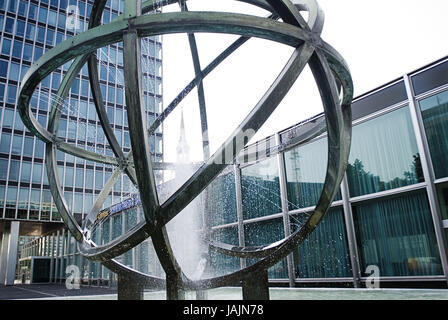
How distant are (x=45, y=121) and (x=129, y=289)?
3107 centimetres

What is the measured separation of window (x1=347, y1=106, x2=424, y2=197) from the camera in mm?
12195

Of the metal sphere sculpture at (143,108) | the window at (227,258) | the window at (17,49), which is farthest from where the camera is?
the window at (17,49)

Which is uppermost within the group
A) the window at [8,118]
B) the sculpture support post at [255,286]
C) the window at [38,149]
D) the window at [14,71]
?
the window at [14,71]

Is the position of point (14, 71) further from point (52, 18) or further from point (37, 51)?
point (52, 18)

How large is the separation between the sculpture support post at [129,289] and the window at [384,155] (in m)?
9.24

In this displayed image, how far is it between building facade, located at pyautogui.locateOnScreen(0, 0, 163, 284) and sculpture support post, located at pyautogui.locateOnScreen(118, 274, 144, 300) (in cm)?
2513

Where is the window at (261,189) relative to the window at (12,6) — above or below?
below

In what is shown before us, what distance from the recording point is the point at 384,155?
12922mm

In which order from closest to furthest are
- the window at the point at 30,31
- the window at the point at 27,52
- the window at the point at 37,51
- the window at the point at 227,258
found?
1. the window at the point at 227,258
2. the window at the point at 27,52
3. the window at the point at 37,51
4. the window at the point at 30,31

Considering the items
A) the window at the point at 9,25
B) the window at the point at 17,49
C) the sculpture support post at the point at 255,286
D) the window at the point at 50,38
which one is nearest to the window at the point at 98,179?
the window at the point at 17,49

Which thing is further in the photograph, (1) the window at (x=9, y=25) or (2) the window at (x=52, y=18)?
(2) the window at (x=52, y=18)

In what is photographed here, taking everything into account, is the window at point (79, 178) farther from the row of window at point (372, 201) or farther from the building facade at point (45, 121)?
the row of window at point (372, 201)

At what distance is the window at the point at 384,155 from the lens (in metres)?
12.2

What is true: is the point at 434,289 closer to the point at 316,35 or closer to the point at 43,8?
the point at 316,35
